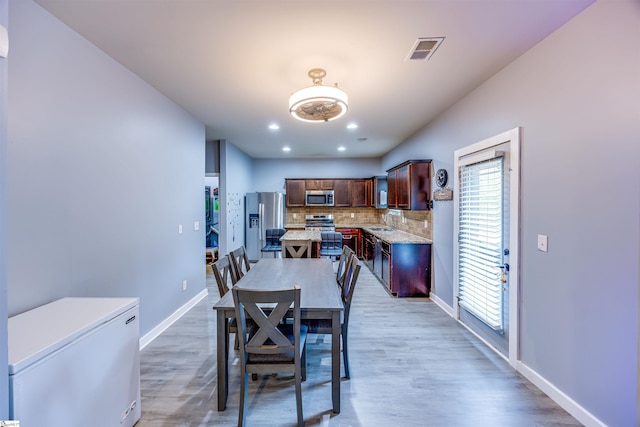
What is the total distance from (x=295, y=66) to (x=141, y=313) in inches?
113

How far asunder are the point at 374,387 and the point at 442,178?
110 inches

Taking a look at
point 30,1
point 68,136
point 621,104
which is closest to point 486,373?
point 621,104

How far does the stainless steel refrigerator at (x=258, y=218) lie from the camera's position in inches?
272

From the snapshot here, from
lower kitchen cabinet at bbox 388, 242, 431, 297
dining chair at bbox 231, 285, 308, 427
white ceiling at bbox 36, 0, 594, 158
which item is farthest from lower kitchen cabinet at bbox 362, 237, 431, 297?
dining chair at bbox 231, 285, 308, 427

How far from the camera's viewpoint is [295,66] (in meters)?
2.51

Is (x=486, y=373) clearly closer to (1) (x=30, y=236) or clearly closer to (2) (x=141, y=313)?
(2) (x=141, y=313)

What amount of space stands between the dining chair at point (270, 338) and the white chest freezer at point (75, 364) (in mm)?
712

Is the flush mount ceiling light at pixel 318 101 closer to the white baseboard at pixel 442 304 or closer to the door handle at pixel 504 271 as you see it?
the door handle at pixel 504 271

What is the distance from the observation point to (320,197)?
730cm

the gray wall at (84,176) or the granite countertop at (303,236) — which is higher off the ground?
the gray wall at (84,176)

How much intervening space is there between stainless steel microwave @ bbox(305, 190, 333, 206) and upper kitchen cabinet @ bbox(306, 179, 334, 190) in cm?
11

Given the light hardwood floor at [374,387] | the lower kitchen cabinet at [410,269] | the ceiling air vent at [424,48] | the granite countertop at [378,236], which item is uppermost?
the ceiling air vent at [424,48]

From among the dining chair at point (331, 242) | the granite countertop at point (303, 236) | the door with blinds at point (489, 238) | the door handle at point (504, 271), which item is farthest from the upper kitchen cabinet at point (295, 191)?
the door handle at point (504, 271)

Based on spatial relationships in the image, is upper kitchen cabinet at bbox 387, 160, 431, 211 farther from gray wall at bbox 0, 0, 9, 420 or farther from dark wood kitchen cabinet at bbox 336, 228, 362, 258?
gray wall at bbox 0, 0, 9, 420
